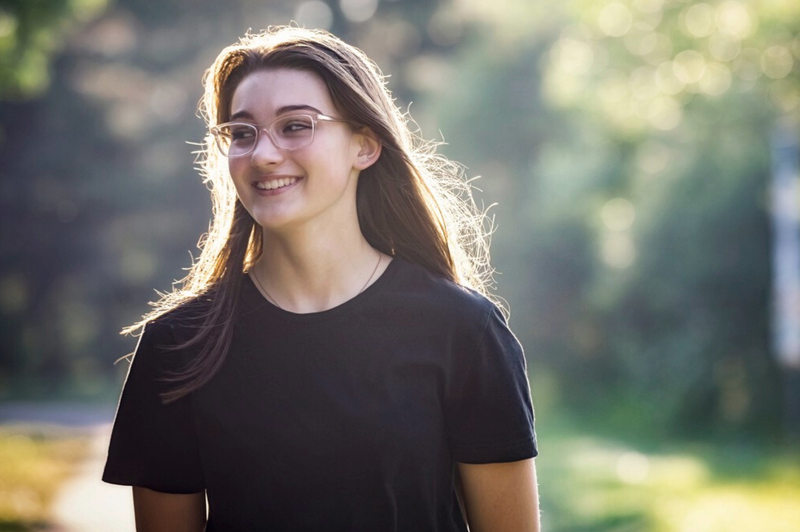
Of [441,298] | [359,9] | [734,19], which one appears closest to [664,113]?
[734,19]

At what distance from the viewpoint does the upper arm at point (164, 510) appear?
2.88 meters

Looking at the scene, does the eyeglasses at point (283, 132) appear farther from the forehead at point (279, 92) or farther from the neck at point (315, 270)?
the neck at point (315, 270)

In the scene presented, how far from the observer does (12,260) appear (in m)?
30.8

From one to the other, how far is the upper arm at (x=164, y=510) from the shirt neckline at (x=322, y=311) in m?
0.54

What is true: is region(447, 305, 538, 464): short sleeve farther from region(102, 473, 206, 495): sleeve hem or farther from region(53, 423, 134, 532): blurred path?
region(53, 423, 134, 532): blurred path

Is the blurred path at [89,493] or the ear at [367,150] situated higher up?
the ear at [367,150]

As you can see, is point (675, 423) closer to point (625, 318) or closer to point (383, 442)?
point (625, 318)

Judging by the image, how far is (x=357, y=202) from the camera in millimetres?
3137

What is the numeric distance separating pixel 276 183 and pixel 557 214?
19784 millimetres

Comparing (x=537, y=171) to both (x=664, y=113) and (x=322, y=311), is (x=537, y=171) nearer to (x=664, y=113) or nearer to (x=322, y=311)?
(x=664, y=113)

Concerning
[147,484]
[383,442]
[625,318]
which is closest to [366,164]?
[383,442]

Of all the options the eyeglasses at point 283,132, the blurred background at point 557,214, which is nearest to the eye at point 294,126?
the eyeglasses at point 283,132

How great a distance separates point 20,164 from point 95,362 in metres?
7.12

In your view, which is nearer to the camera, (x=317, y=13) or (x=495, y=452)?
(x=495, y=452)
